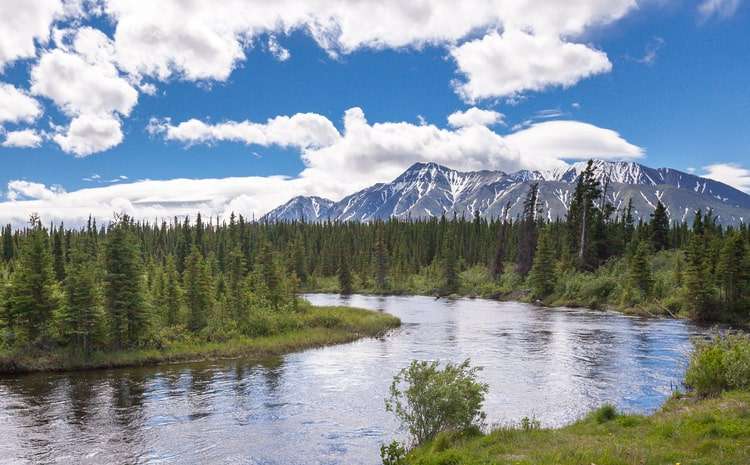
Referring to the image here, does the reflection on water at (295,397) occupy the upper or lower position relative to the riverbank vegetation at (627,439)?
lower

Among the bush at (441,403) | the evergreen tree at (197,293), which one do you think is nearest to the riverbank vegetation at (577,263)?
the bush at (441,403)

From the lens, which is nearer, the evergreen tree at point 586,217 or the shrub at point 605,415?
the shrub at point 605,415

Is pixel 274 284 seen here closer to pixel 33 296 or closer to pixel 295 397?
pixel 33 296

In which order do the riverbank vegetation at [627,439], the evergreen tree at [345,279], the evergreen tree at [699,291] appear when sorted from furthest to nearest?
1. the evergreen tree at [345,279]
2. the evergreen tree at [699,291]
3. the riverbank vegetation at [627,439]

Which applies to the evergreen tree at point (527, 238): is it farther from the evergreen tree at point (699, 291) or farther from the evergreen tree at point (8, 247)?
the evergreen tree at point (8, 247)

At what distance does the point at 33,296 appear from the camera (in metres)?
43.7

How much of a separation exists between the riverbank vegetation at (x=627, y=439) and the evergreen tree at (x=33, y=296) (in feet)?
118

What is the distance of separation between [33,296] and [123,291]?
6.57 metres

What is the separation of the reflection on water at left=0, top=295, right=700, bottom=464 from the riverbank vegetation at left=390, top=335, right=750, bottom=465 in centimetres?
472

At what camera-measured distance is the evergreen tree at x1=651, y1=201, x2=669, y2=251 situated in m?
116

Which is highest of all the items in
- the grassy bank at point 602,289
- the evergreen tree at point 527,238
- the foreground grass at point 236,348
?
the evergreen tree at point 527,238

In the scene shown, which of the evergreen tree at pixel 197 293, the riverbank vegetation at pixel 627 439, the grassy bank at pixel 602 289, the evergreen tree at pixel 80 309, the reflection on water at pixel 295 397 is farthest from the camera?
the grassy bank at pixel 602 289

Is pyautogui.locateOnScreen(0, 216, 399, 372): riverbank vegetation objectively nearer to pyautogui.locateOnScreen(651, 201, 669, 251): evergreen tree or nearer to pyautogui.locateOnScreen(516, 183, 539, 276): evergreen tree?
pyautogui.locateOnScreen(516, 183, 539, 276): evergreen tree

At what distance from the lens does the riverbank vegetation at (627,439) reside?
14.7 meters
